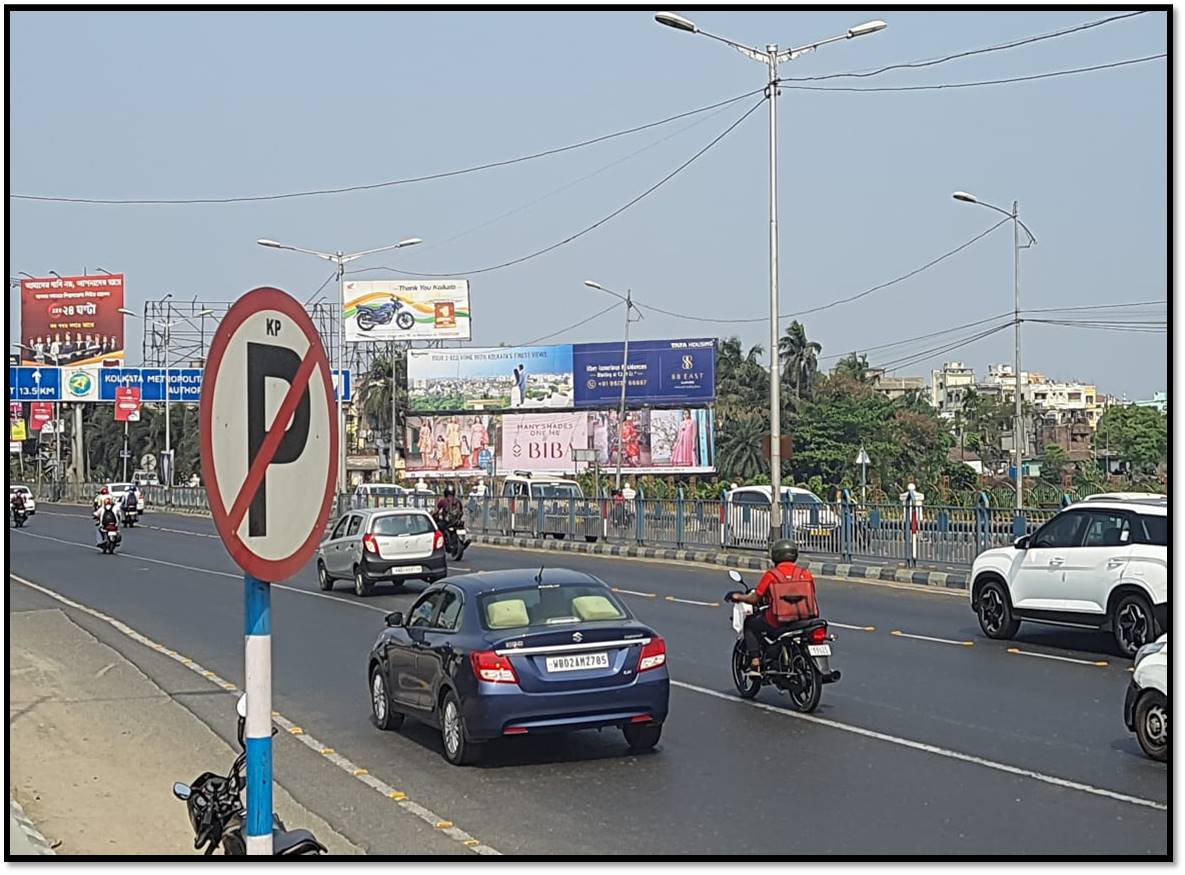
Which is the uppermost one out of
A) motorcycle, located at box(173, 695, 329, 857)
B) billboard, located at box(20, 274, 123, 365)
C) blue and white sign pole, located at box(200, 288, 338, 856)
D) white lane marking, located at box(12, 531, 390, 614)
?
billboard, located at box(20, 274, 123, 365)

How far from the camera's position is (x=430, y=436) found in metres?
86.0

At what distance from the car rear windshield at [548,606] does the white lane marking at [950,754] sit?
2023mm

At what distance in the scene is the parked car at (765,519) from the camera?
29.6 m

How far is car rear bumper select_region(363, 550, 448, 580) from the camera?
2503 cm

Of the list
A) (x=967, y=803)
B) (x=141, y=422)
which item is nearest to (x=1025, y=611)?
(x=967, y=803)

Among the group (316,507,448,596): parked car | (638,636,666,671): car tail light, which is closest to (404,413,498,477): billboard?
(316,507,448,596): parked car

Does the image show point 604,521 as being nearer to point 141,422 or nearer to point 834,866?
Answer: point 834,866

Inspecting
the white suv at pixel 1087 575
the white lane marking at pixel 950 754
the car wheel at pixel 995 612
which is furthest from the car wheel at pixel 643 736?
the car wheel at pixel 995 612

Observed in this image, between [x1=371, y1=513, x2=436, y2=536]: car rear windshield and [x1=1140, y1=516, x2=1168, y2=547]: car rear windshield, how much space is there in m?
13.7

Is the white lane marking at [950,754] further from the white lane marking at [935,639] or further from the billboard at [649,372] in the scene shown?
the billboard at [649,372]

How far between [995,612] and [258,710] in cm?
1388

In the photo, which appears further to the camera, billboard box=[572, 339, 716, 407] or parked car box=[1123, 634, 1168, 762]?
billboard box=[572, 339, 716, 407]

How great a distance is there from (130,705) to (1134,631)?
10.0 meters

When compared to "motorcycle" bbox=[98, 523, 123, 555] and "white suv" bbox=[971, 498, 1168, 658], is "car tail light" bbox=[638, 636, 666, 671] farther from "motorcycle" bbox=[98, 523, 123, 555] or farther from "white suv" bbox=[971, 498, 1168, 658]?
"motorcycle" bbox=[98, 523, 123, 555]
